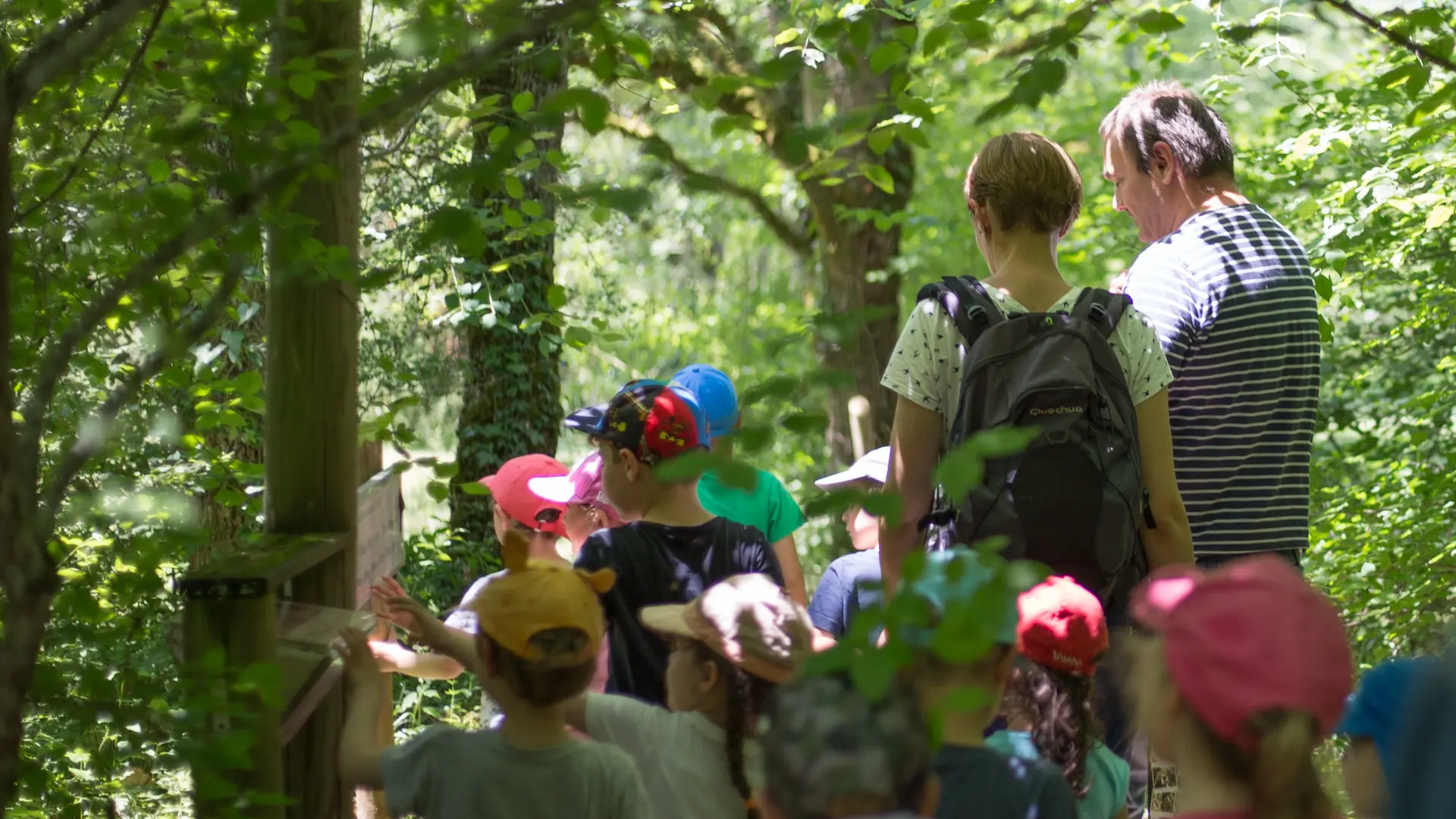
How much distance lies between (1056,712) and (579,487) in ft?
5.77

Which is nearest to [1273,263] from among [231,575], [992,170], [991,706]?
[992,170]

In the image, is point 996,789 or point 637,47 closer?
point 996,789

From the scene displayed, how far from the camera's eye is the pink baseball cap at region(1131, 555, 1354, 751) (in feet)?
6.00

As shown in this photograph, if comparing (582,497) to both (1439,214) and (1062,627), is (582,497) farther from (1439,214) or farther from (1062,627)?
(1439,214)

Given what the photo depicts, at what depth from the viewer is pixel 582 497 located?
4066 millimetres

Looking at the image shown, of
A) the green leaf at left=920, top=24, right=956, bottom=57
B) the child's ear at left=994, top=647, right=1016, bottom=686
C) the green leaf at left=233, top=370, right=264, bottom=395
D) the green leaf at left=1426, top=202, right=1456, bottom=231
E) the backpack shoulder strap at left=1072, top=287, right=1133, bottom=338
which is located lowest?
the child's ear at left=994, top=647, right=1016, bottom=686

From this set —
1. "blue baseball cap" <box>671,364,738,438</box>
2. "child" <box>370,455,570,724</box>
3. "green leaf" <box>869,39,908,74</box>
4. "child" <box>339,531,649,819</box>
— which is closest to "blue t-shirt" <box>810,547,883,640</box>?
"blue baseball cap" <box>671,364,738,438</box>

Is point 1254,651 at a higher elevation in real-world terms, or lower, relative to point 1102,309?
lower

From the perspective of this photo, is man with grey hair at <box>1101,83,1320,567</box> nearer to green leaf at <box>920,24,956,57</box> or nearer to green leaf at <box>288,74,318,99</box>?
green leaf at <box>920,24,956,57</box>

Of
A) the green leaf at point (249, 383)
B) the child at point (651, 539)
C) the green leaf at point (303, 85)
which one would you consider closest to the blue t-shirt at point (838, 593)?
the child at point (651, 539)

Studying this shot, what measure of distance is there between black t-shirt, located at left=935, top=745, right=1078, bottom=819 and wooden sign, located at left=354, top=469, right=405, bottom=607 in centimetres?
148

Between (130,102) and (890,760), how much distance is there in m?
2.15

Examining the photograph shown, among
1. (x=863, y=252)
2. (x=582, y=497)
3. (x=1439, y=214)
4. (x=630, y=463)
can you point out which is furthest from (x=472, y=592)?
(x=863, y=252)

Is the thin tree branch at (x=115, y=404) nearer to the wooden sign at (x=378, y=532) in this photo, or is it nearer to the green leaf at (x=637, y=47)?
the green leaf at (x=637, y=47)
